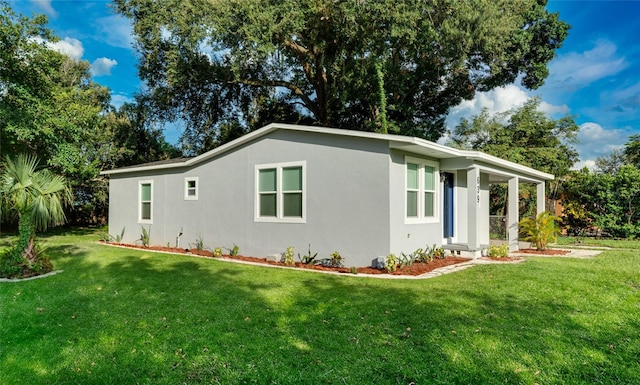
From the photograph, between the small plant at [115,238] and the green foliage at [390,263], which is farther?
the small plant at [115,238]

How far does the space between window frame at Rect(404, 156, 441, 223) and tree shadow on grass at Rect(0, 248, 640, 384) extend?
2780mm

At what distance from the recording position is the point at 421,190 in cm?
952

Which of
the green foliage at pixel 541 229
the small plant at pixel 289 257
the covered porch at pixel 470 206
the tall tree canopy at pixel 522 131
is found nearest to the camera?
the small plant at pixel 289 257

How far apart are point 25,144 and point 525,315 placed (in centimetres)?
2095

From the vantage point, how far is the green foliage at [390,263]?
803 centimetres

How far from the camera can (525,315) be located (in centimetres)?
485

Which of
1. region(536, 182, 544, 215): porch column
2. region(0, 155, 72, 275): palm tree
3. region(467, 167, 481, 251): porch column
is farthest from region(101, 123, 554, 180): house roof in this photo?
region(0, 155, 72, 275): palm tree

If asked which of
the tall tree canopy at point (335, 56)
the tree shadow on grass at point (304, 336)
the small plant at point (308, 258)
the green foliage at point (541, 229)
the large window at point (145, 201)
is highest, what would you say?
the tall tree canopy at point (335, 56)

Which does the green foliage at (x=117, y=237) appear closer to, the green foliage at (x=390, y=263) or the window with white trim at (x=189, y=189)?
the window with white trim at (x=189, y=189)

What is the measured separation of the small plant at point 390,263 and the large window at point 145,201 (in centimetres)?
912

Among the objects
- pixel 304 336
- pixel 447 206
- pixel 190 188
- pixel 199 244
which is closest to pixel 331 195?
pixel 447 206

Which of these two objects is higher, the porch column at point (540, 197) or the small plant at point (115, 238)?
the porch column at point (540, 197)

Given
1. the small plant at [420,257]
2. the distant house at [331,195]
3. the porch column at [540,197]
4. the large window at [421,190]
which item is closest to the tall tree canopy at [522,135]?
the porch column at [540,197]

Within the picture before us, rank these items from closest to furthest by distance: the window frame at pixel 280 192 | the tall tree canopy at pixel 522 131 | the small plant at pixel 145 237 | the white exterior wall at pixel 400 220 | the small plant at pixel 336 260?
the white exterior wall at pixel 400 220 < the small plant at pixel 336 260 < the window frame at pixel 280 192 < the small plant at pixel 145 237 < the tall tree canopy at pixel 522 131
